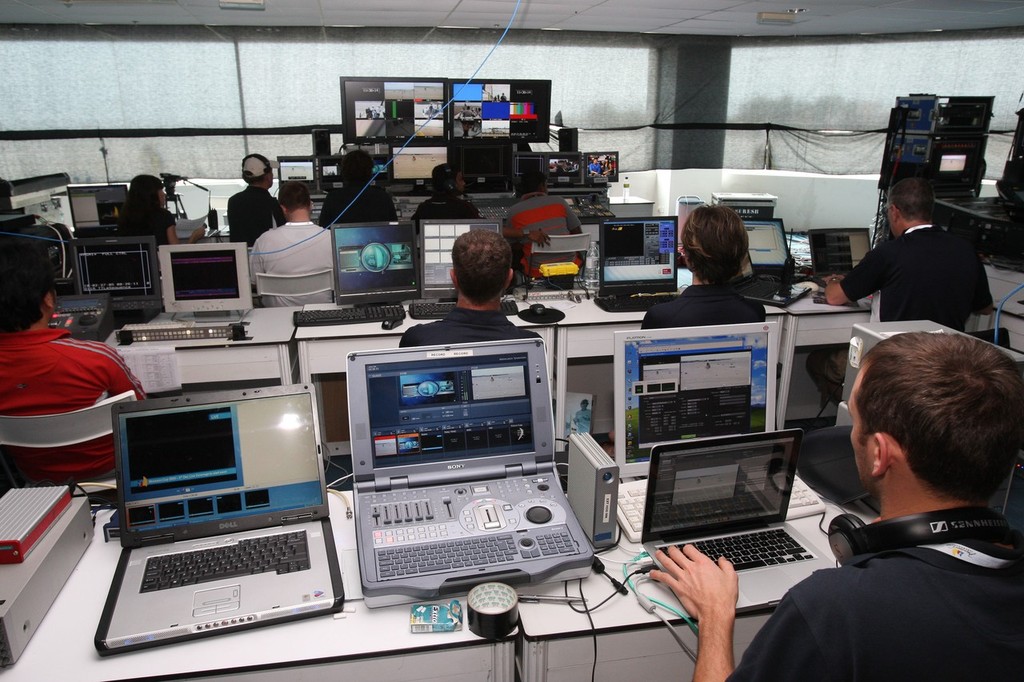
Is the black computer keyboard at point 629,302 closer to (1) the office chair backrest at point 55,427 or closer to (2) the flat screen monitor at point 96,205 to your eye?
(1) the office chair backrest at point 55,427

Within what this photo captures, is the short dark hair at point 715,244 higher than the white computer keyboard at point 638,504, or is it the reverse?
the short dark hair at point 715,244

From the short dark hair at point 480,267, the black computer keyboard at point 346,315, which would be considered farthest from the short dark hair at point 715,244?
the black computer keyboard at point 346,315

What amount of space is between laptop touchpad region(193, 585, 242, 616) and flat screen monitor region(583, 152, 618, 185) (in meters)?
5.81

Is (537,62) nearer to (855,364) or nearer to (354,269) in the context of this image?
(354,269)

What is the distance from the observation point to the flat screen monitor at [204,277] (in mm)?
3375

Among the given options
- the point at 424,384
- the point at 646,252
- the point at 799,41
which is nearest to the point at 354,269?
the point at 646,252

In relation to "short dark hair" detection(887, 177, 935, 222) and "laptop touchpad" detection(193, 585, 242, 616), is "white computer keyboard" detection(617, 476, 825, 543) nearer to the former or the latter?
"laptop touchpad" detection(193, 585, 242, 616)

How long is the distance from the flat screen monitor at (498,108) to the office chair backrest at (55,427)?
15.8ft

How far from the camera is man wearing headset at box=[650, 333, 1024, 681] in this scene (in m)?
0.92

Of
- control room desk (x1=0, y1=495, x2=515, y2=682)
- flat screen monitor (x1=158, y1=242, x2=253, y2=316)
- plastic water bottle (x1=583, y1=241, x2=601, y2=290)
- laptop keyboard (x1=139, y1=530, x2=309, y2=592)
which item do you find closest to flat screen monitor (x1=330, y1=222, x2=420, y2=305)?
flat screen monitor (x1=158, y1=242, x2=253, y2=316)

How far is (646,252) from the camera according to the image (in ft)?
12.5

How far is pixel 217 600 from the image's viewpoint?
1404 millimetres

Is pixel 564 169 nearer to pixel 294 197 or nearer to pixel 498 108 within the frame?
pixel 498 108

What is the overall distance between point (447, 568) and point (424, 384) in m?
0.47
